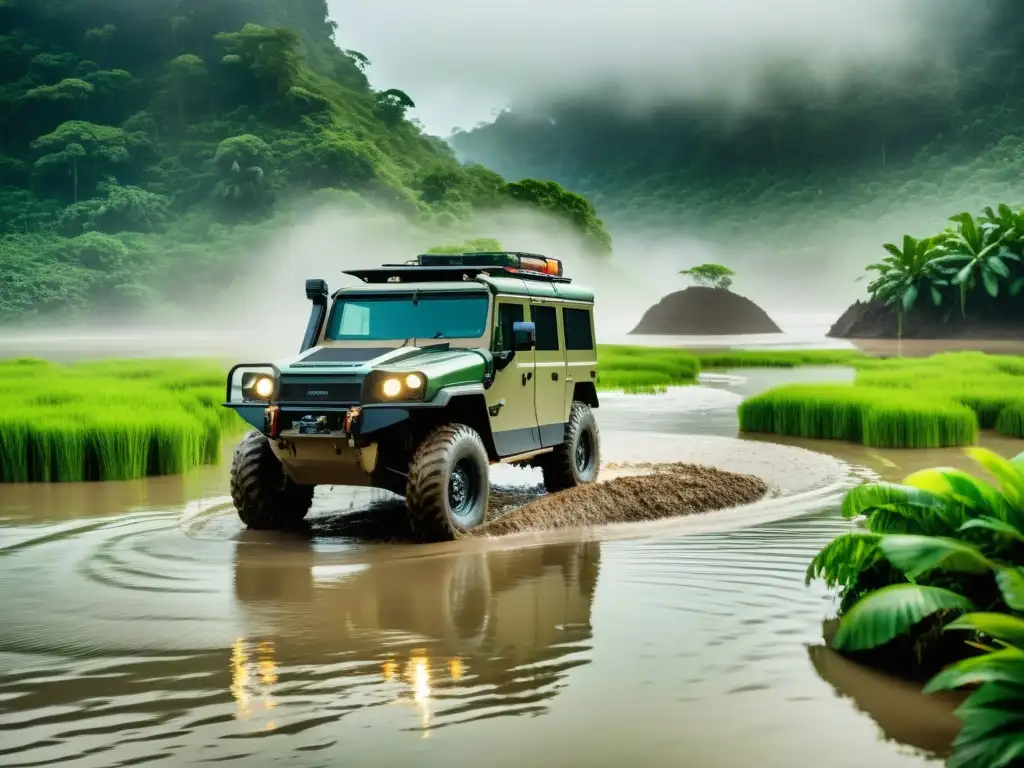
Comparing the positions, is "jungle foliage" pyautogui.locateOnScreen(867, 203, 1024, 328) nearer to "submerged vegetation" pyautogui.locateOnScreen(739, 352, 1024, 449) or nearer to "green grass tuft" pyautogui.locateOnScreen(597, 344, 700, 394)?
"green grass tuft" pyautogui.locateOnScreen(597, 344, 700, 394)

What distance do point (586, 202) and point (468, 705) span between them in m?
100

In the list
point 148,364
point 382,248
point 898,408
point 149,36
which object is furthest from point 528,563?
point 149,36

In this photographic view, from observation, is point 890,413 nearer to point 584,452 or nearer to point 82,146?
point 584,452

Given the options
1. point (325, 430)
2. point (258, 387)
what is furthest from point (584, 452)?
point (258, 387)

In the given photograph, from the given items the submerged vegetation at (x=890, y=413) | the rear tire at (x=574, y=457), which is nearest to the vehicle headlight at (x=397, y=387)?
the rear tire at (x=574, y=457)

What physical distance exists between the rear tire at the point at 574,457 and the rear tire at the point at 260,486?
3010mm

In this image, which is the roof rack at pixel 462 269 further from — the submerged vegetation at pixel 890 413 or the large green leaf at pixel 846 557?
the submerged vegetation at pixel 890 413

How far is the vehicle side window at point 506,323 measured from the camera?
10.2 m

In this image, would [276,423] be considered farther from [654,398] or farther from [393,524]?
[654,398]

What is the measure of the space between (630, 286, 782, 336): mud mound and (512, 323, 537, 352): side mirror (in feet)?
314

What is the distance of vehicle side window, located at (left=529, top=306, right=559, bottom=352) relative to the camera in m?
11.3

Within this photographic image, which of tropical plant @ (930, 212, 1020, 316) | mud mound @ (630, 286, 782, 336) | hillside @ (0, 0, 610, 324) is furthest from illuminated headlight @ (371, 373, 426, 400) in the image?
mud mound @ (630, 286, 782, 336)

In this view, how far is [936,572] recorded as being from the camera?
598 centimetres

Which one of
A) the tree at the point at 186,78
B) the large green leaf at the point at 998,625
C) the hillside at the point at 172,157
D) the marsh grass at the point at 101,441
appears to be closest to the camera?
the large green leaf at the point at 998,625
